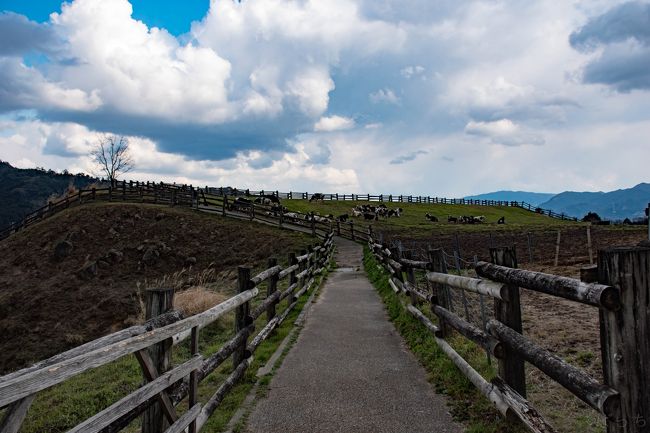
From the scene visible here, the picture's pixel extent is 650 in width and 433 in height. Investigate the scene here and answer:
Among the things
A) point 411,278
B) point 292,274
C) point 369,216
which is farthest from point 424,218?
point 411,278

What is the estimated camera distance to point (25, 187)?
16850cm

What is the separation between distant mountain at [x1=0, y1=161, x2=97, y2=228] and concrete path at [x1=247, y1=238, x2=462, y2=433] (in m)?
150

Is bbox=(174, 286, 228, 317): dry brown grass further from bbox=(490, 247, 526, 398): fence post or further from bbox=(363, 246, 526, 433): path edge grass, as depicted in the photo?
bbox=(490, 247, 526, 398): fence post

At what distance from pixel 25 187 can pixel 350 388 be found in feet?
635

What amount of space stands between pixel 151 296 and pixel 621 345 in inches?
136

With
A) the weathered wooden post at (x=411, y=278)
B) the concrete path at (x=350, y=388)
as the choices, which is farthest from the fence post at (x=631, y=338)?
the weathered wooden post at (x=411, y=278)

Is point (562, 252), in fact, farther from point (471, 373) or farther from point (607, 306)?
point (607, 306)

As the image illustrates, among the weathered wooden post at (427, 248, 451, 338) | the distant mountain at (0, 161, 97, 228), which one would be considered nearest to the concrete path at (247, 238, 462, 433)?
the weathered wooden post at (427, 248, 451, 338)

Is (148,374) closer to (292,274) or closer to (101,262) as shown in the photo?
(292,274)

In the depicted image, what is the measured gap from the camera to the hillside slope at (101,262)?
63.9ft

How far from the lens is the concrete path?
5207mm

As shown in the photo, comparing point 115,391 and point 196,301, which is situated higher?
point 196,301

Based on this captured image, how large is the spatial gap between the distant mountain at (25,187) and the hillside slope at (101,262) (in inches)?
4674

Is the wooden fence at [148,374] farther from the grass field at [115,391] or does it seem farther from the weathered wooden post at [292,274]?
the weathered wooden post at [292,274]
